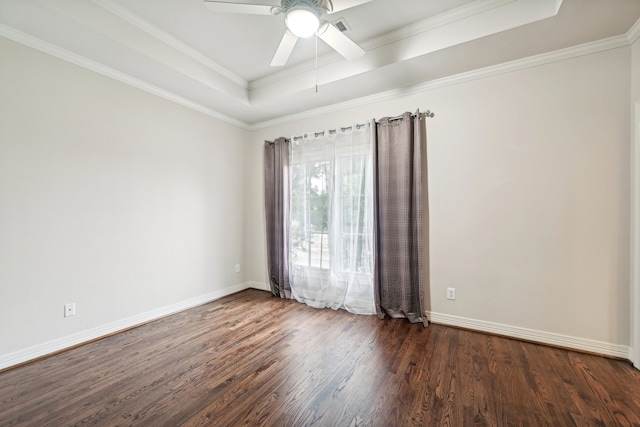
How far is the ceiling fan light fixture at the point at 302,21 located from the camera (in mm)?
1666

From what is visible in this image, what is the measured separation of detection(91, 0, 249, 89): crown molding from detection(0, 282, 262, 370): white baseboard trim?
9.41ft

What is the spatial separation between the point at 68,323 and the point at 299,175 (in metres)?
2.90

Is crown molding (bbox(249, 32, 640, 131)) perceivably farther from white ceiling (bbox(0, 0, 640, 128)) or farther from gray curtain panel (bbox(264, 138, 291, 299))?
gray curtain panel (bbox(264, 138, 291, 299))

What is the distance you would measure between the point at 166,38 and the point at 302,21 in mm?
1717

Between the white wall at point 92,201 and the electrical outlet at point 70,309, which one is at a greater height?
the white wall at point 92,201

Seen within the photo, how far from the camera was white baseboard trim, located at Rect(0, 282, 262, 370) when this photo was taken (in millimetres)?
2145

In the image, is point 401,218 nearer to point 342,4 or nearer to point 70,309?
point 342,4

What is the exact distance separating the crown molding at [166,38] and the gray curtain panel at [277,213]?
3.32ft

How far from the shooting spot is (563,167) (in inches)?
93.9

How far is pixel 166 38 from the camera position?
2592mm

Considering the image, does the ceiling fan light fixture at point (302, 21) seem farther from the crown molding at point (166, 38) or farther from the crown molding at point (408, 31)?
the crown molding at point (166, 38)

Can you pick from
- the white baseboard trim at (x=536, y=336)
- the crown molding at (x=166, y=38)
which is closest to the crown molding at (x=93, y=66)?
the crown molding at (x=166, y=38)

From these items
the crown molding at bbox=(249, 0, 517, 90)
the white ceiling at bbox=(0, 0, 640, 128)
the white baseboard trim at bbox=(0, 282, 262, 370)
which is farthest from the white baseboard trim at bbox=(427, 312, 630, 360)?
the white baseboard trim at bbox=(0, 282, 262, 370)

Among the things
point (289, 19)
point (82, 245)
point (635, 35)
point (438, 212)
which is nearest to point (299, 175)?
point (438, 212)
